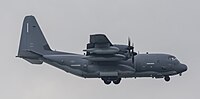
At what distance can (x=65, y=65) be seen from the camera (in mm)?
62656

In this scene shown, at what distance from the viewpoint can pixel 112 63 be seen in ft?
203

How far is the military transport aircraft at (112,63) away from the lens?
60156 millimetres

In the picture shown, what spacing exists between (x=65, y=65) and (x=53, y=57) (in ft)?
5.39

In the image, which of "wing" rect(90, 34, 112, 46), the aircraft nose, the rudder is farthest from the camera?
the rudder

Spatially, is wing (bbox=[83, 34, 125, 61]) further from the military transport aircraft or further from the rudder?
the rudder

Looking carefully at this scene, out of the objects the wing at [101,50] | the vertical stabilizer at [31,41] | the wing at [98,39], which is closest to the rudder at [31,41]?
the vertical stabilizer at [31,41]

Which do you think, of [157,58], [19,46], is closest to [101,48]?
[157,58]

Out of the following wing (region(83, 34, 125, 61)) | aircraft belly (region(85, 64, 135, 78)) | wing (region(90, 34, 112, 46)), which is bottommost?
aircraft belly (region(85, 64, 135, 78))

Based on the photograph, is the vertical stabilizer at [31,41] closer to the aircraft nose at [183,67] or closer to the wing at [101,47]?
the wing at [101,47]

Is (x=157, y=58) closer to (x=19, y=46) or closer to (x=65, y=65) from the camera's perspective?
(x=65, y=65)

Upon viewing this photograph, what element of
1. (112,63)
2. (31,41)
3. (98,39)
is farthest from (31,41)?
(98,39)

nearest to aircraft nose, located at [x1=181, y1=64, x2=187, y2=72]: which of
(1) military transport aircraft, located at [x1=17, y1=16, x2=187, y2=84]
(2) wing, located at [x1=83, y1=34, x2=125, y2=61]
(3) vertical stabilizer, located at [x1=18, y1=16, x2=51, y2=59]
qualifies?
(1) military transport aircraft, located at [x1=17, y1=16, x2=187, y2=84]

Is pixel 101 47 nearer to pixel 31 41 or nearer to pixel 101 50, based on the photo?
pixel 101 50

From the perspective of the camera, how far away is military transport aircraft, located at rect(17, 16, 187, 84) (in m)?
60.2
